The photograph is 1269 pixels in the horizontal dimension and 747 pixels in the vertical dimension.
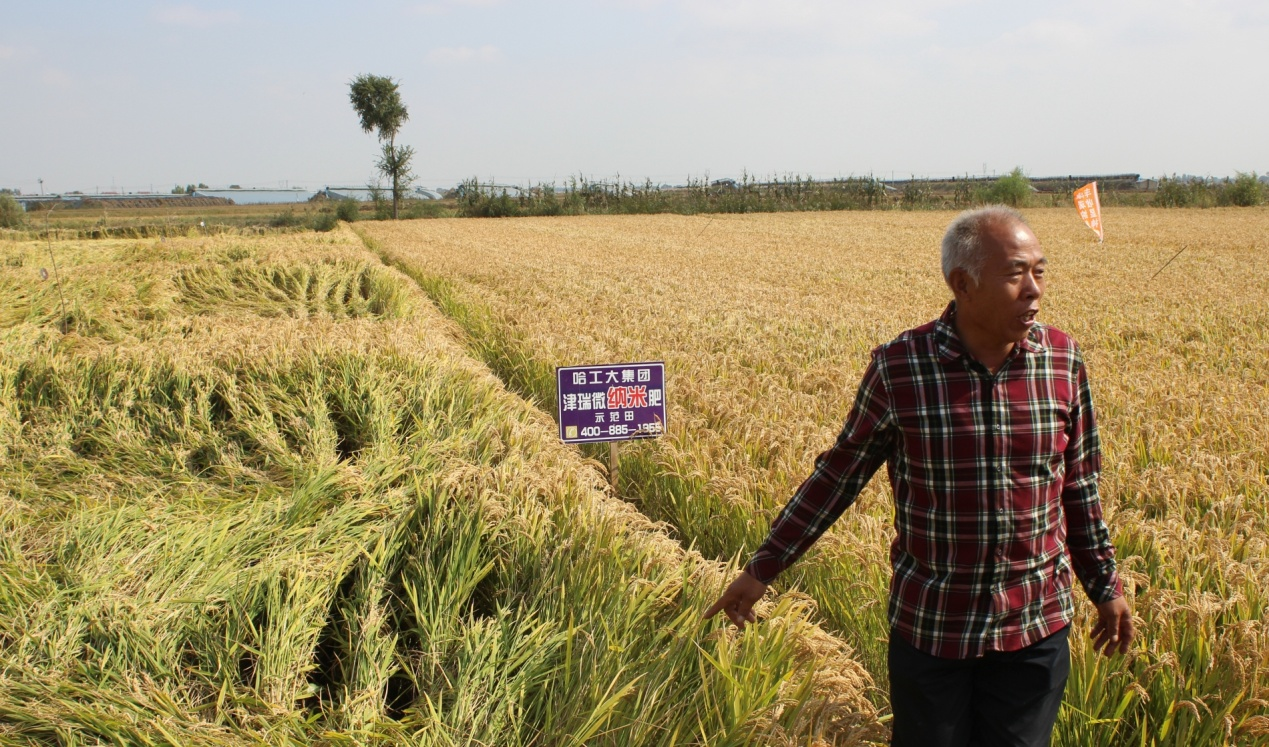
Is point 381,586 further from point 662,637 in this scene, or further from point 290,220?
point 290,220

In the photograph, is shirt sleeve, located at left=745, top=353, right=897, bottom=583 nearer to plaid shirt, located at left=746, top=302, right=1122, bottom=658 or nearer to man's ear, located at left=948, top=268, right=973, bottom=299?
plaid shirt, located at left=746, top=302, right=1122, bottom=658

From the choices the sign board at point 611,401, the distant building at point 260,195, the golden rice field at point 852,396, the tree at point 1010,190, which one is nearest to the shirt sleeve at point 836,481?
the golden rice field at point 852,396

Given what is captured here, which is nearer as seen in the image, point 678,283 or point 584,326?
point 584,326

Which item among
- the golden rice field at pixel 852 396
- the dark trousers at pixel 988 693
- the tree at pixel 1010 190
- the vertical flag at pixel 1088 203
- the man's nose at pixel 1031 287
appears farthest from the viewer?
the tree at pixel 1010 190

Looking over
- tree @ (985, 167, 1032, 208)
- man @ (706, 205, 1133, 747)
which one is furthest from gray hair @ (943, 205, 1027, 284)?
tree @ (985, 167, 1032, 208)

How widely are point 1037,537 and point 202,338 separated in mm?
6685

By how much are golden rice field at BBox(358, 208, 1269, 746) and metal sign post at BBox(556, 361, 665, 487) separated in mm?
224

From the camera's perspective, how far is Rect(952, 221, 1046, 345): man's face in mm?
1942

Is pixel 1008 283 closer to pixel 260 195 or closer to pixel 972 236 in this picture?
pixel 972 236

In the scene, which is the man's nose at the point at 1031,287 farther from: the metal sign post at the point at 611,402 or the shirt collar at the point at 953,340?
the metal sign post at the point at 611,402

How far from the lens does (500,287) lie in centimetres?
1392

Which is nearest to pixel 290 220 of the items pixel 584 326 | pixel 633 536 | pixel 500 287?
pixel 500 287

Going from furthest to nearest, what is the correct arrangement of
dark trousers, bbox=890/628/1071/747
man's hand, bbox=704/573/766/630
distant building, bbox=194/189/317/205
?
distant building, bbox=194/189/317/205
man's hand, bbox=704/573/766/630
dark trousers, bbox=890/628/1071/747

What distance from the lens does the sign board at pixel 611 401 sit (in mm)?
4836
